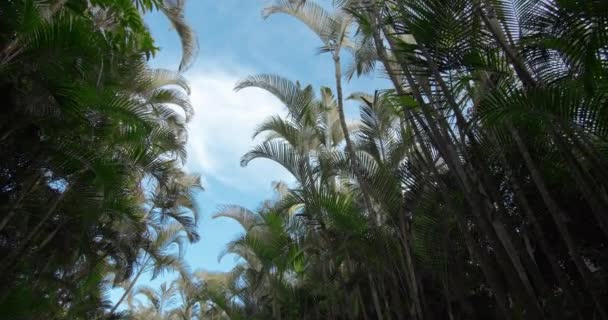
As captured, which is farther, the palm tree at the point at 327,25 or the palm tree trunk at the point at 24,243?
the palm tree at the point at 327,25

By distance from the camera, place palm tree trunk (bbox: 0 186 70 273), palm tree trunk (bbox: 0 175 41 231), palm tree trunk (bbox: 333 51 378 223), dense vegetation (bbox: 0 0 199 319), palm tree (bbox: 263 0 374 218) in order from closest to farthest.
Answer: dense vegetation (bbox: 0 0 199 319) < palm tree trunk (bbox: 0 175 41 231) < palm tree trunk (bbox: 0 186 70 273) < palm tree trunk (bbox: 333 51 378 223) < palm tree (bbox: 263 0 374 218)

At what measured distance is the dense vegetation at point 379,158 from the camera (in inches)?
126

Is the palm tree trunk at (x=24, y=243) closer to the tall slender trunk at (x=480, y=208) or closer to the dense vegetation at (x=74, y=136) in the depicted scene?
the dense vegetation at (x=74, y=136)

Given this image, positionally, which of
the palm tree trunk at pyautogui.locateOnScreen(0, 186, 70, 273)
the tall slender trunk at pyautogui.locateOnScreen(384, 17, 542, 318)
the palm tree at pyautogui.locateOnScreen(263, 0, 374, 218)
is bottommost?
the tall slender trunk at pyautogui.locateOnScreen(384, 17, 542, 318)

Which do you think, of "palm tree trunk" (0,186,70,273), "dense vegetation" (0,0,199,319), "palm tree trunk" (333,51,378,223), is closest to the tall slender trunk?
"palm tree trunk" (333,51,378,223)

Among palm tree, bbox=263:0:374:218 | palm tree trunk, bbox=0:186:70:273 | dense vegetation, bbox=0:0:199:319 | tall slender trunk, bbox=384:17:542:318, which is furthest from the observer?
palm tree, bbox=263:0:374:218

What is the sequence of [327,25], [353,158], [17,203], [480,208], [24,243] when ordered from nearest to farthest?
[480,208], [17,203], [24,243], [353,158], [327,25]

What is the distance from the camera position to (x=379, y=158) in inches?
255

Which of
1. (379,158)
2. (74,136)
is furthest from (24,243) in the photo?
(379,158)

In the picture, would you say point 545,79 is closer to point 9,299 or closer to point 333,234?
point 333,234

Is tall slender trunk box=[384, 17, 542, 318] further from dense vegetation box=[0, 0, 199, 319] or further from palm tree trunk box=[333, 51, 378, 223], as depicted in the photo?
dense vegetation box=[0, 0, 199, 319]

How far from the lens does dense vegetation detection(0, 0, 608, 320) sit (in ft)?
10.5

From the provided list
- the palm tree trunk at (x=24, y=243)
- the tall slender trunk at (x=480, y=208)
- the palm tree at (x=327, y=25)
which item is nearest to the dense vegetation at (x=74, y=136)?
the palm tree trunk at (x=24, y=243)

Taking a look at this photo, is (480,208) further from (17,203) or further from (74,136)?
(17,203)
